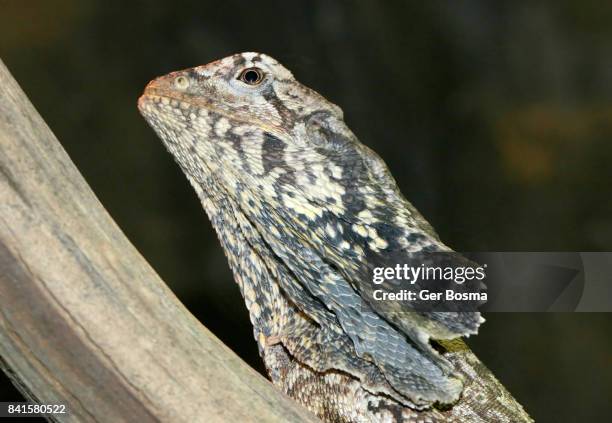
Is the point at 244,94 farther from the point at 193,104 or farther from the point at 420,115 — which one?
the point at 420,115

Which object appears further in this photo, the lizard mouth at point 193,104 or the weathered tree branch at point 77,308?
Result: the lizard mouth at point 193,104

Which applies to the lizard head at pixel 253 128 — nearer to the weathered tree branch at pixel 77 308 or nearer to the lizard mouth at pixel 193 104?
the lizard mouth at pixel 193 104

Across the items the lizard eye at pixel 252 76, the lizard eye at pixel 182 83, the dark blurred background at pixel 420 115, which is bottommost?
the lizard eye at pixel 182 83

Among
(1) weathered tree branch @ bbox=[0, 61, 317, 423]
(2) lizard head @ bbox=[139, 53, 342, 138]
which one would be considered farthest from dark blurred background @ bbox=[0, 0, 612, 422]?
(1) weathered tree branch @ bbox=[0, 61, 317, 423]

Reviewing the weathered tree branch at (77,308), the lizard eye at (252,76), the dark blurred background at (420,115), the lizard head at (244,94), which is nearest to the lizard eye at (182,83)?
the lizard head at (244,94)

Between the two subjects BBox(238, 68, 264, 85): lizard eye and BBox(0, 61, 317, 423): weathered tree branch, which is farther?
BBox(238, 68, 264, 85): lizard eye

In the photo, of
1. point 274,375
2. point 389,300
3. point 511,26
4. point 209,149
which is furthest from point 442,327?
point 511,26

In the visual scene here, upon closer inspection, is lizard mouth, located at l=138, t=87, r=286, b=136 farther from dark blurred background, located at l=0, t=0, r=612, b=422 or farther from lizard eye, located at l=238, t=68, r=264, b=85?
dark blurred background, located at l=0, t=0, r=612, b=422

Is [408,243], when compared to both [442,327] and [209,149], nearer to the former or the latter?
[442,327]
